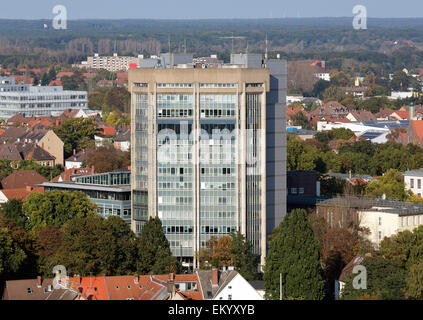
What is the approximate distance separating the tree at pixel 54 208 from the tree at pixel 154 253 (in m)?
9.04

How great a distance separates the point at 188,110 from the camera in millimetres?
62156

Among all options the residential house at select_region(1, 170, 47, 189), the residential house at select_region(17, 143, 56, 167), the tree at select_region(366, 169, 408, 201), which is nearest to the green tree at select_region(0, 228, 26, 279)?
the tree at select_region(366, 169, 408, 201)

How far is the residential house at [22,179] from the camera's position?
95.3m

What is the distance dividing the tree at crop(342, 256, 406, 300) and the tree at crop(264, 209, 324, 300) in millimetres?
1389

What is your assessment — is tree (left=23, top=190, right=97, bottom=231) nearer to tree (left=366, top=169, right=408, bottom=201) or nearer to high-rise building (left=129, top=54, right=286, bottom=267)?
high-rise building (left=129, top=54, right=286, bottom=267)

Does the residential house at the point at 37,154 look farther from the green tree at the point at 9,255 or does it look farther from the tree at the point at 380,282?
the tree at the point at 380,282

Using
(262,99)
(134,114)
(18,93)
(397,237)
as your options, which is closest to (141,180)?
(134,114)

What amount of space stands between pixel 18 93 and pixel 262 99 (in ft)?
417

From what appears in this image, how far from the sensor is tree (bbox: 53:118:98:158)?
422ft

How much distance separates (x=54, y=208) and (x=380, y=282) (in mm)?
25311

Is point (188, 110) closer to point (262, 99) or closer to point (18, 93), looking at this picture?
point (262, 99)

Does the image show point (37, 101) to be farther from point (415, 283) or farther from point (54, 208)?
point (415, 283)

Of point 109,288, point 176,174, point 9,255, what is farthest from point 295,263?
point 176,174

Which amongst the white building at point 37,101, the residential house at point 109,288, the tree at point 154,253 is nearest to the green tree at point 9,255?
the residential house at point 109,288
